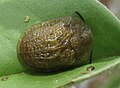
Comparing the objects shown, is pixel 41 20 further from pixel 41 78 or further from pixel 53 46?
pixel 41 78

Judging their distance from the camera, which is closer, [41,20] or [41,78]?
[41,78]

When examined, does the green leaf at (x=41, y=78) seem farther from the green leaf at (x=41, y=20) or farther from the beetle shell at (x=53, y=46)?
the beetle shell at (x=53, y=46)

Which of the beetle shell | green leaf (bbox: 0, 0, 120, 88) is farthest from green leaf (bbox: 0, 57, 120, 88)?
the beetle shell

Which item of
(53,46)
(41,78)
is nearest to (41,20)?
(53,46)

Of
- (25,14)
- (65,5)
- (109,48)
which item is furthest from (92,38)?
(25,14)

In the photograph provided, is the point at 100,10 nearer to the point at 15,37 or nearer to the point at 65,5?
the point at 65,5

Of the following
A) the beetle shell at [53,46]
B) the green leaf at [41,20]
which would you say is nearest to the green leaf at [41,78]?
the green leaf at [41,20]
